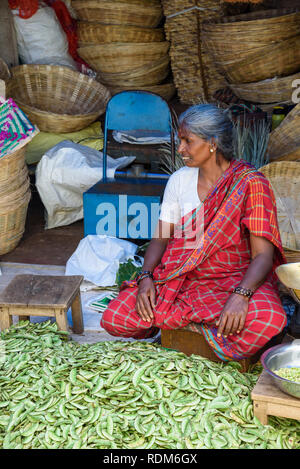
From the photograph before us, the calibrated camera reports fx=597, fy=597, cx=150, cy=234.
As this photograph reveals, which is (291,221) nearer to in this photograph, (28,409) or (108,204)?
(108,204)

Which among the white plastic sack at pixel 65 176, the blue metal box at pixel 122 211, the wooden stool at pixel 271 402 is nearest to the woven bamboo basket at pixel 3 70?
the white plastic sack at pixel 65 176

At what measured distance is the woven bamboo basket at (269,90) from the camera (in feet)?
15.6

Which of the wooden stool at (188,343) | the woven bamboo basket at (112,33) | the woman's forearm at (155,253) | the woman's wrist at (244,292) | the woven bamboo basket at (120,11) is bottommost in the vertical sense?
the wooden stool at (188,343)

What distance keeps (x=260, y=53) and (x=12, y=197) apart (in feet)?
7.46

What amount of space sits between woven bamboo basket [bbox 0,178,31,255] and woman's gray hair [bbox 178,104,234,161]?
1823mm

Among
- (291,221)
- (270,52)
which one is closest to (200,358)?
(291,221)

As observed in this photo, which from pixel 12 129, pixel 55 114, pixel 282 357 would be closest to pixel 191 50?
pixel 55 114

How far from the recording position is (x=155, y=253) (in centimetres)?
279

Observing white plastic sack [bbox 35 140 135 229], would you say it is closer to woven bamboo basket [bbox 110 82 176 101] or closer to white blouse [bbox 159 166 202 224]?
woven bamboo basket [bbox 110 82 176 101]

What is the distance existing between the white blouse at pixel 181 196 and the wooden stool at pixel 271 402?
910 millimetres

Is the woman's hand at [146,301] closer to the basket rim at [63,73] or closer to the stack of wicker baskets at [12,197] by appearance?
the stack of wicker baskets at [12,197]

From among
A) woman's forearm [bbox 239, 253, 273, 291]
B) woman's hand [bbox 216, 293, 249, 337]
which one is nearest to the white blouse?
woman's forearm [bbox 239, 253, 273, 291]

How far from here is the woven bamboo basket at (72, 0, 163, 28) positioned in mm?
5504

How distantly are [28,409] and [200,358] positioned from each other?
714 millimetres
